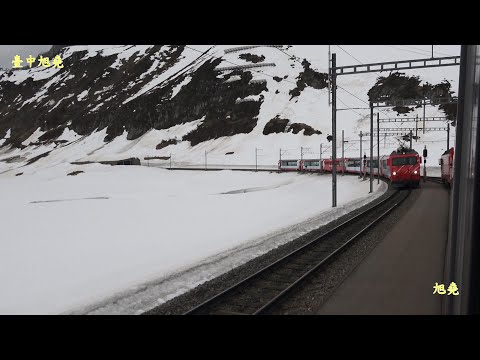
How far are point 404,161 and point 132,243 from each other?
2629 centimetres

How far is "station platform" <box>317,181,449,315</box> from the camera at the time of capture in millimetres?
8383

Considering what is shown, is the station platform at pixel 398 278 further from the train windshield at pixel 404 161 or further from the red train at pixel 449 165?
the train windshield at pixel 404 161

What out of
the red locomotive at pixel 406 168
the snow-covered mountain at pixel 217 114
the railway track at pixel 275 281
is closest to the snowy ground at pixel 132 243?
the railway track at pixel 275 281

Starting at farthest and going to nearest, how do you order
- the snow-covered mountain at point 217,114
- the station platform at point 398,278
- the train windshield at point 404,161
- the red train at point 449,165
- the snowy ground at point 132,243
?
the snow-covered mountain at point 217,114 → the train windshield at point 404,161 → the red train at point 449,165 → the snowy ground at point 132,243 → the station platform at point 398,278

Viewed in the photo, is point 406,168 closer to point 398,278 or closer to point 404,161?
point 404,161

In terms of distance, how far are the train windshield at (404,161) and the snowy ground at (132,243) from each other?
13.7 ft

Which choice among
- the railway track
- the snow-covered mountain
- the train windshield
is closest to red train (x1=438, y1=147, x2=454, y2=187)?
the train windshield

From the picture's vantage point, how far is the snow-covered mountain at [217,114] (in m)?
92.1

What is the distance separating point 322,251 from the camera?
46.8 feet
